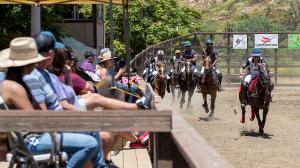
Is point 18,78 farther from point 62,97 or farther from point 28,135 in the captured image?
point 62,97

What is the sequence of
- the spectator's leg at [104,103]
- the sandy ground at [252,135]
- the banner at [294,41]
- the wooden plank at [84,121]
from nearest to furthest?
the wooden plank at [84,121]
the spectator's leg at [104,103]
the sandy ground at [252,135]
the banner at [294,41]

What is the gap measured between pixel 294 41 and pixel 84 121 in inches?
1446

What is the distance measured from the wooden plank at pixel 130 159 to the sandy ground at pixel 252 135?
3920 mm

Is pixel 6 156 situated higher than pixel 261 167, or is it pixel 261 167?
pixel 6 156

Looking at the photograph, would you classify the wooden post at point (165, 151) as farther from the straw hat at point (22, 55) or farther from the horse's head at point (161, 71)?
the horse's head at point (161, 71)

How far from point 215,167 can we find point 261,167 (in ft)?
31.2

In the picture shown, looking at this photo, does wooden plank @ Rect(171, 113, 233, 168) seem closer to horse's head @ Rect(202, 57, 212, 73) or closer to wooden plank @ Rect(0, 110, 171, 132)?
wooden plank @ Rect(0, 110, 171, 132)

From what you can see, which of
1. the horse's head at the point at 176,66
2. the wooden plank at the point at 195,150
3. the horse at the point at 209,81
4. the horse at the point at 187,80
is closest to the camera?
the wooden plank at the point at 195,150

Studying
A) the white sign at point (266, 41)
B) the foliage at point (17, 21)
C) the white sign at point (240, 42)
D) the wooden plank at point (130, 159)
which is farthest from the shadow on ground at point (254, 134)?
the white sign at point (266, 41)

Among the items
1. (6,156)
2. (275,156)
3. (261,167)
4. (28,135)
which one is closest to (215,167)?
(28,135)

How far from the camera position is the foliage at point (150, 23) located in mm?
52906

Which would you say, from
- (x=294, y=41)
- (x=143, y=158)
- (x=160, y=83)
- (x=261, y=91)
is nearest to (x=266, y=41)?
(x=294, y=41)

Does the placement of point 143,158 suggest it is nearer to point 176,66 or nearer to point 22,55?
point 22,55

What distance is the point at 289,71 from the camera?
136 feet
